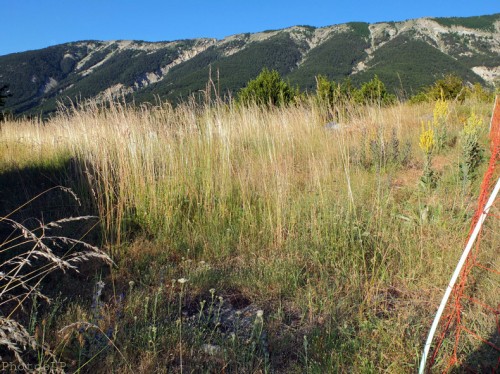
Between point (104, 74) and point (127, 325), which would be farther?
point (104, 74)

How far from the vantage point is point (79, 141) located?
457 cm

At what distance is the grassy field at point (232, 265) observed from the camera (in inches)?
62.7

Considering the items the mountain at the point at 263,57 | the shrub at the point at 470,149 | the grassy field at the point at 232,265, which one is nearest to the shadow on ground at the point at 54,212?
the grassy field at the point at 232,265

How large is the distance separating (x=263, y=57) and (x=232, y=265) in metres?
158

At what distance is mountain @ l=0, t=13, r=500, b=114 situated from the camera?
120688 mm

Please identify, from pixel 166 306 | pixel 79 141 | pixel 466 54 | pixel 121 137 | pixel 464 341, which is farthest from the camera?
pixel 466 54

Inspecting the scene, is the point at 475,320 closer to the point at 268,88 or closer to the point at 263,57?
the point at 268,88

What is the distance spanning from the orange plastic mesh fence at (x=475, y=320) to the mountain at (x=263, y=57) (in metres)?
106

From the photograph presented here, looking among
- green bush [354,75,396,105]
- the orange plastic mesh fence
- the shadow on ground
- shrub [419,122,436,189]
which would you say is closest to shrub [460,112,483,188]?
shrub [419,122,436,189]

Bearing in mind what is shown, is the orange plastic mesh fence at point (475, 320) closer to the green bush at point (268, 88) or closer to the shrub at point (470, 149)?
the shrub at point (470, 149)

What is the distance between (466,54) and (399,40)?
83.4ft

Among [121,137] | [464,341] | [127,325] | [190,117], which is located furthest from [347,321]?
[190,117]

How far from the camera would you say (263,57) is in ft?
492

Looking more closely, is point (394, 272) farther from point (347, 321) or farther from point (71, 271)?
point (71, 271)
